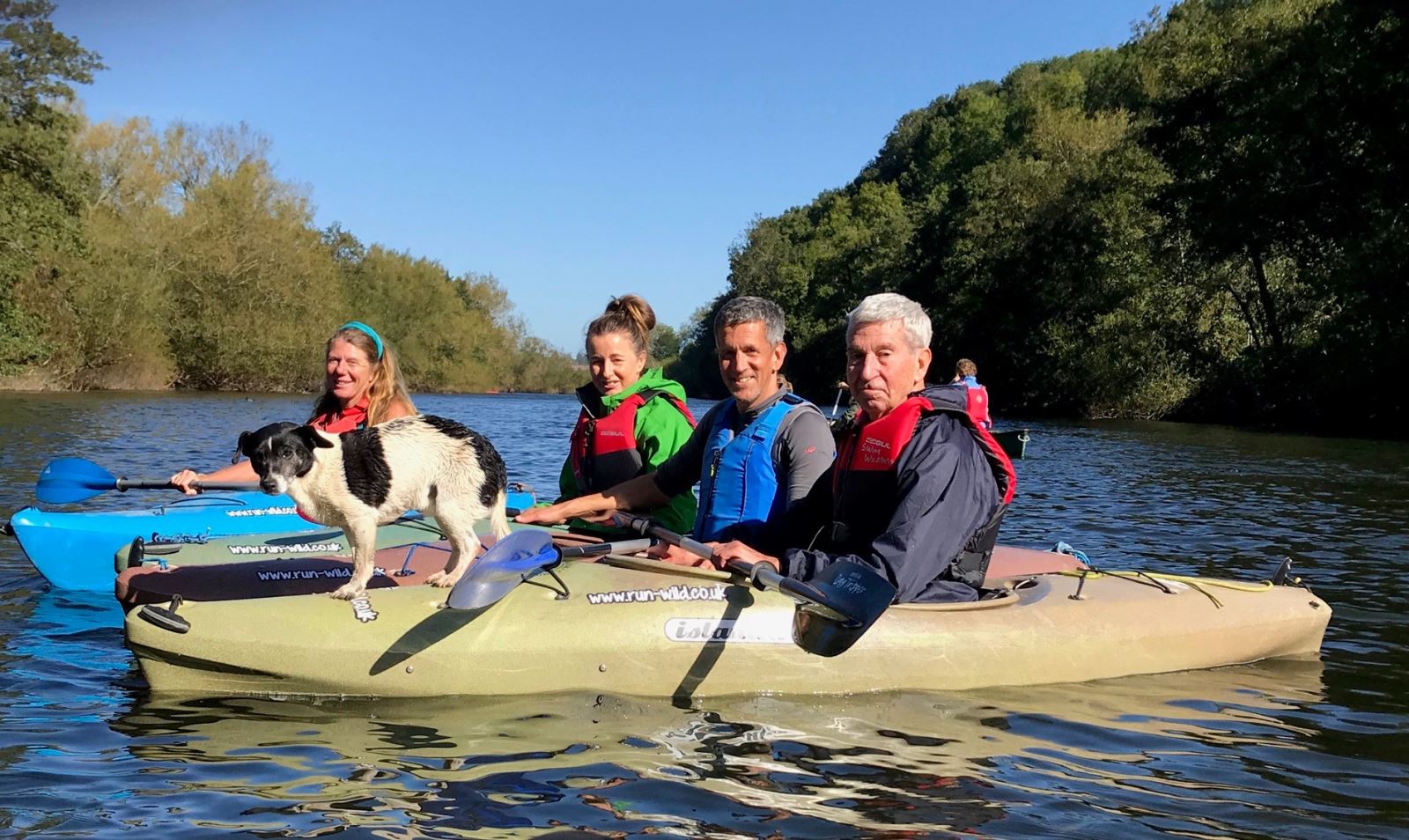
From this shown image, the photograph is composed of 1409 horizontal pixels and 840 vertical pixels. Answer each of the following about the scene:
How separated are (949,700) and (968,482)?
3.18ft

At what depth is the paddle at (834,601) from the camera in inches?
165

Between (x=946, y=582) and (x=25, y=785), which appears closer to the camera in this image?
(x=25, y=785)

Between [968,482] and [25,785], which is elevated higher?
[968,482]

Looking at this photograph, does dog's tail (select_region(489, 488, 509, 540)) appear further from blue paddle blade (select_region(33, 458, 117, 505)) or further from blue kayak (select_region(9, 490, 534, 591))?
blue paddle blade (select_region(33, 458, 117, 505))

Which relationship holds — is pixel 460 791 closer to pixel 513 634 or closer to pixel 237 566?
pixel 513 634

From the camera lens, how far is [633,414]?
5793mm

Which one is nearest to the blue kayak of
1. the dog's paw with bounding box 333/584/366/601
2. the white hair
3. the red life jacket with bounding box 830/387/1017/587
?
the dog's paw with bounding box 333/584/366/601

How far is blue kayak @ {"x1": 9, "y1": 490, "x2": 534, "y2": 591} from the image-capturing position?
712cm

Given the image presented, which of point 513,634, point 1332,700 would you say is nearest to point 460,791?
point 513,634

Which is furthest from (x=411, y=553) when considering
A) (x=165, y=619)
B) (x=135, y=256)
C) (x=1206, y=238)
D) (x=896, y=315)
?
(x=135, y=256)

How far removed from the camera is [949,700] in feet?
15.9

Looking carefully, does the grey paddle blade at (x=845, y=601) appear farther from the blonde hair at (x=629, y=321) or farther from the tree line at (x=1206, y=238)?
the tree line at (x=1206, y=238)

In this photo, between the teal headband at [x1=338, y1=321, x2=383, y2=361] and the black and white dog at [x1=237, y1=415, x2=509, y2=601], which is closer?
the black and white dog at [x1=237, y1=415, x2=509, y2=601]

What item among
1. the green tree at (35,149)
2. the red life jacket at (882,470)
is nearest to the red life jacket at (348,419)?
the red life jacket at (882,470)
